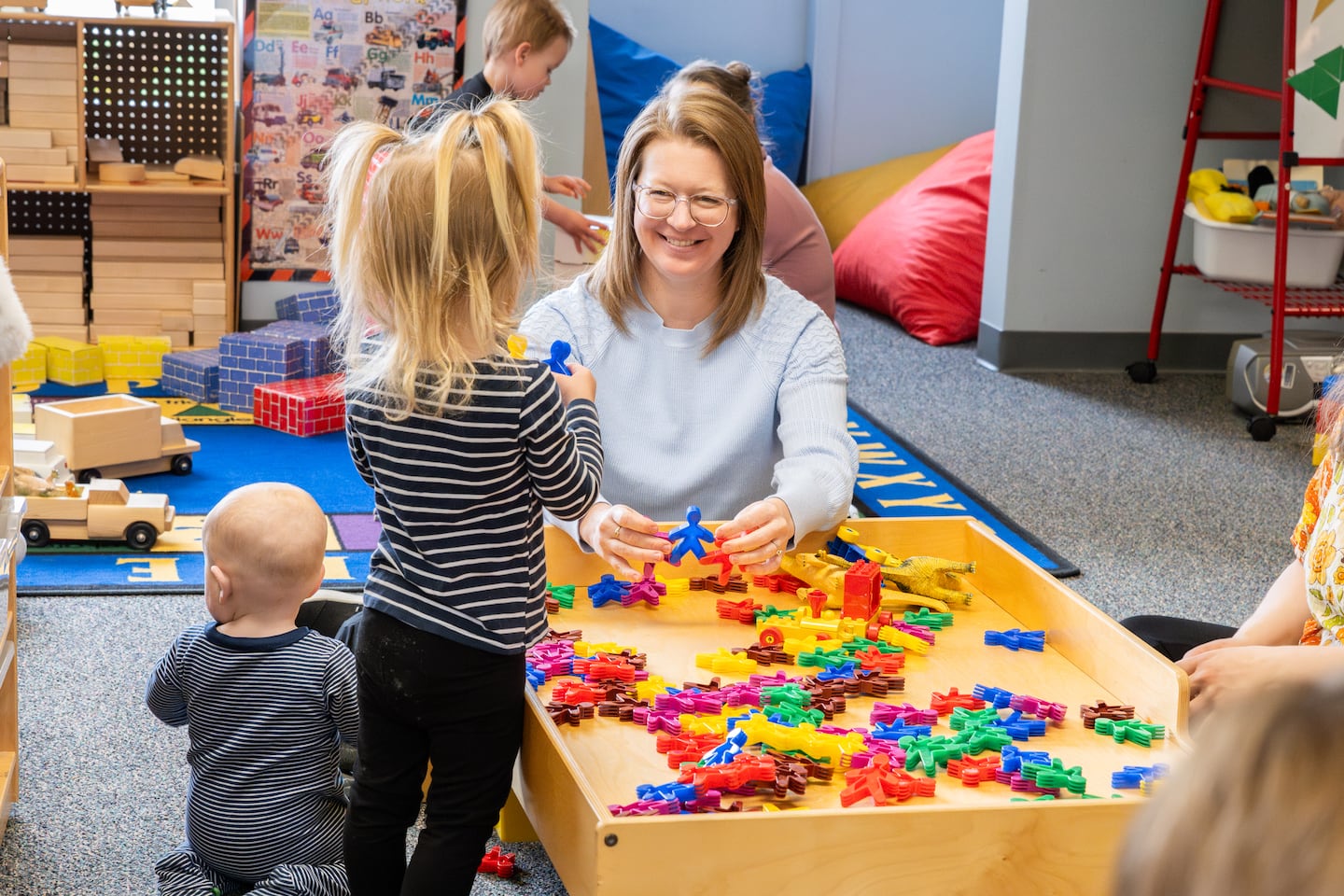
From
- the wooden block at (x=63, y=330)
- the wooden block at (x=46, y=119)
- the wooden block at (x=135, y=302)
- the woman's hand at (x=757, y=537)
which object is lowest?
the wooden block at (x=63, y=330)

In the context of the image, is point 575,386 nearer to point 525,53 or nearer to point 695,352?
point 695,352

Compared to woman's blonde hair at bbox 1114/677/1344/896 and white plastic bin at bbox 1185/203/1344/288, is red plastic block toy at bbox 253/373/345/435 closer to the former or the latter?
white plastic bin at bbox 1185/203/1344/288

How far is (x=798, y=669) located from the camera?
5.12 feet

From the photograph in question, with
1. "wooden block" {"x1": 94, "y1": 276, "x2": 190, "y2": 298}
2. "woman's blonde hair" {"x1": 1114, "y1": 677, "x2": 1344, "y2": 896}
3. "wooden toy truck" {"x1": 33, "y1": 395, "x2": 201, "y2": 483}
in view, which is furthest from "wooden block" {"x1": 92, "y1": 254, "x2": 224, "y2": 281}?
"woman's blonde hair" {"x1": 1114, "y1": 677, "x2": 1344, "y2": 896}

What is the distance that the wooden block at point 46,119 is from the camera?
4332 mm

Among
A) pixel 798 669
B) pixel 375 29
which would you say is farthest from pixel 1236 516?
pixel 375 29

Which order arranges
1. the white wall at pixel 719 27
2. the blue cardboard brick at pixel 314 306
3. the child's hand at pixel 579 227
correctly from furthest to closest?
the white wall at pixel 719 27, the blue cardboard brick at pixel 314 306, the child's hand at pixel 579 227

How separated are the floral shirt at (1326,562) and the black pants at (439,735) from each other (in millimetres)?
870

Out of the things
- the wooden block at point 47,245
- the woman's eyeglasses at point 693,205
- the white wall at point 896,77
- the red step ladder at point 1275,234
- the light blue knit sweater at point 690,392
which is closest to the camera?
the woman's eyeglasses at point 693,205

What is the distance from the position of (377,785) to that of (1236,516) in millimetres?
2650

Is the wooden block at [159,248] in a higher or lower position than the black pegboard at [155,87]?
lower

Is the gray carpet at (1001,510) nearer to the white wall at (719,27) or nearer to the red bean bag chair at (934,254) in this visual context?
the red bean bag chair at (934,254)

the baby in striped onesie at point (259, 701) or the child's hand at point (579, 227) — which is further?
the child's hand at point (579, 227)

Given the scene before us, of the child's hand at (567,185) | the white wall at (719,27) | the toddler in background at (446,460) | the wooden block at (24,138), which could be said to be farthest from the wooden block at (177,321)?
the toddler in background at (446,460)
